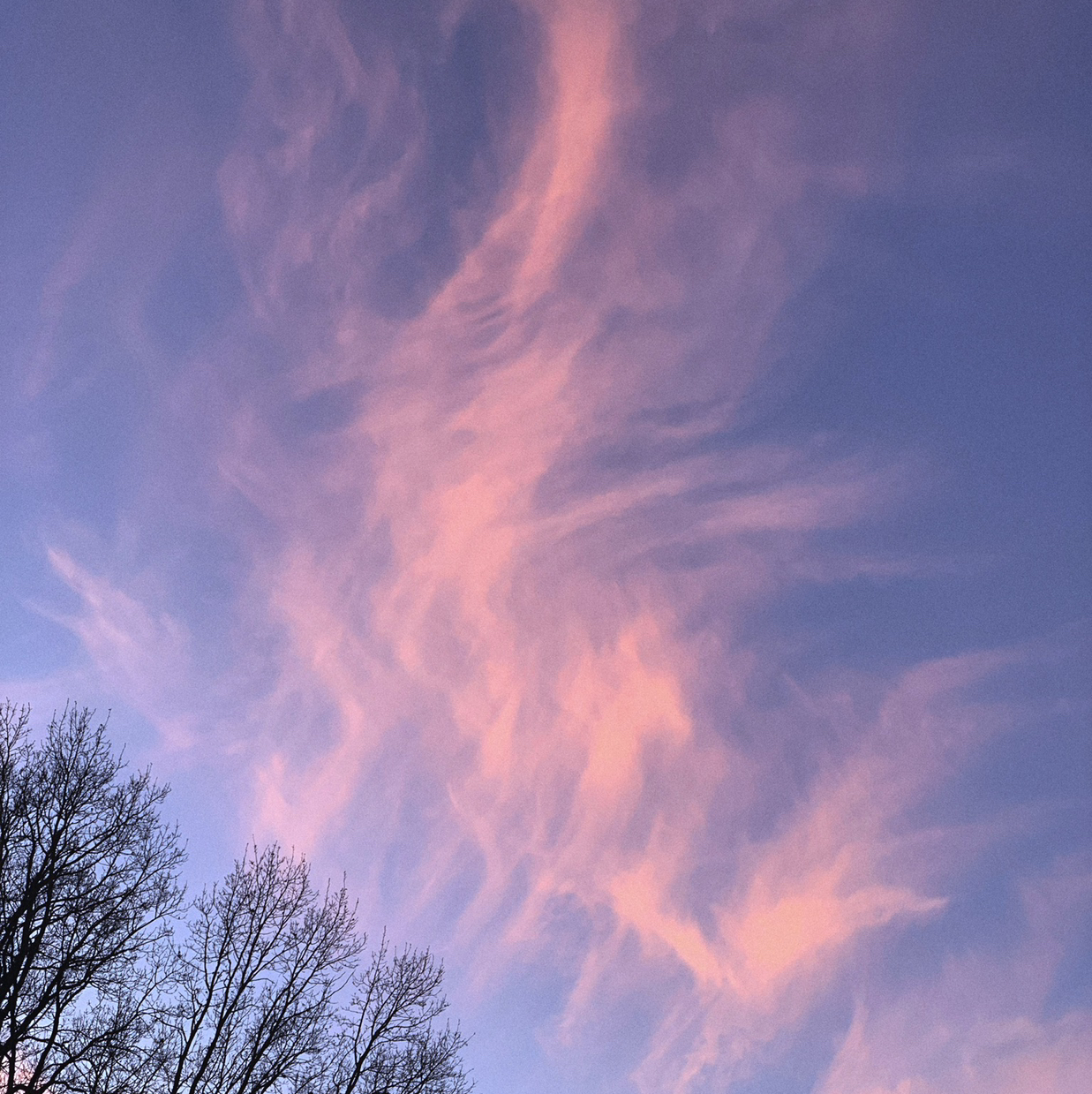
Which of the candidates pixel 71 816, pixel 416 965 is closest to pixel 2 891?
pixel 71 816

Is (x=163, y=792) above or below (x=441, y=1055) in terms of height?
above

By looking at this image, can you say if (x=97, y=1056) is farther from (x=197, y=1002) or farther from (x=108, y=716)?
(x=108, y=716)

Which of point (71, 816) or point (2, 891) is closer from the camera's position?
point (2, 891)

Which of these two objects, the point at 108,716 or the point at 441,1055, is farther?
the point at 441,1055

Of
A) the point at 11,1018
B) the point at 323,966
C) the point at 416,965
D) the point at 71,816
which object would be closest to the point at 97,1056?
the point at 11,1018

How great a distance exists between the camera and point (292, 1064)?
20.5 metres

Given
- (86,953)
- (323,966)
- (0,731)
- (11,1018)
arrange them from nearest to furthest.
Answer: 1. (11,1018)
2. (86,953)
3. (0,731)
4. (323,966)

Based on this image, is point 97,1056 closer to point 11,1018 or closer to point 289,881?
point 11,1018

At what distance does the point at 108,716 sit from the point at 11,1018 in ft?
→ 21.2

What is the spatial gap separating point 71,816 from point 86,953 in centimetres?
284

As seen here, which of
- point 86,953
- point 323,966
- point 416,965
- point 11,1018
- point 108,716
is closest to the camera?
point 11,1018

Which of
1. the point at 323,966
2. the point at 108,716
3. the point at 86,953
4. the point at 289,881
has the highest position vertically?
the point at 108,716

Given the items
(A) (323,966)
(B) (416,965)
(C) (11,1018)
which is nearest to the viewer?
(C) (11,1018)

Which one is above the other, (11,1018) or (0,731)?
(0,731)
